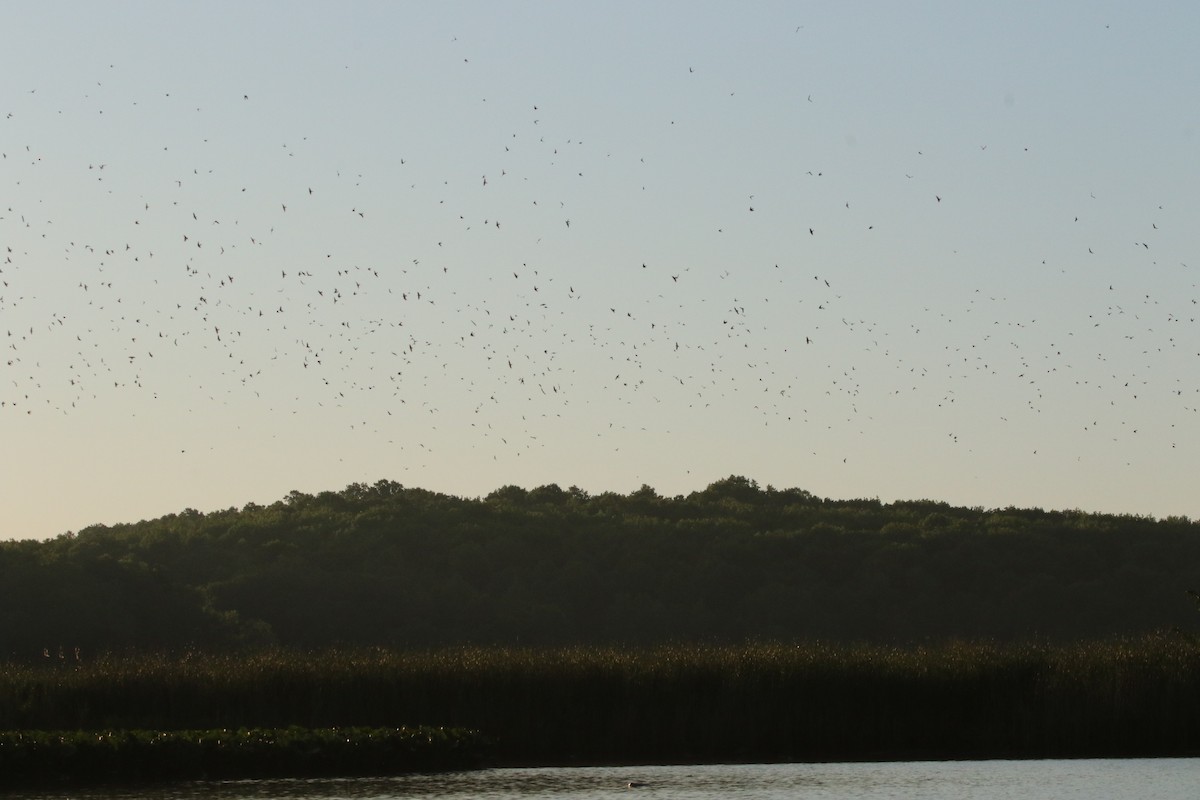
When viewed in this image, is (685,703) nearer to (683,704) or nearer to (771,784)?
(683,704)

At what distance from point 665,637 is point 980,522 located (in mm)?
30898

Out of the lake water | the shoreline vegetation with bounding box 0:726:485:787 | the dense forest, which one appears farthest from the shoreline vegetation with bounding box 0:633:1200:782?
the dense forest

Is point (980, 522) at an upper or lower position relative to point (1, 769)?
upper

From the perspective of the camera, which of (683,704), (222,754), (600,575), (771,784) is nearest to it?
(771,784)

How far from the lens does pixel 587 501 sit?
125250mm

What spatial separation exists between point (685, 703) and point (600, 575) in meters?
59.6

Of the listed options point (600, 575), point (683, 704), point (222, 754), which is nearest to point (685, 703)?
point (683, 704)

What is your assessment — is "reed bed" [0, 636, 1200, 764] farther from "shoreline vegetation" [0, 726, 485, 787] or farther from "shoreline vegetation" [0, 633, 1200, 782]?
"shoreline vegetation" [0, 726, 485, 787]

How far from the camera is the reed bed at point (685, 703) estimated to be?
4009 centimetres

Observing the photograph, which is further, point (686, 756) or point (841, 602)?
point (841, 602)

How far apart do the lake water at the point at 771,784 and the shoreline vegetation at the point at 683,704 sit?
2.22 meters

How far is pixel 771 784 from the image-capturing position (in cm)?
3456

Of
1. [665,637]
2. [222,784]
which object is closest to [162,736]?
[222,784]

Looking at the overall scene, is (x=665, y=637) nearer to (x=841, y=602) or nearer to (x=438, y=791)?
(x=841, y=602)
